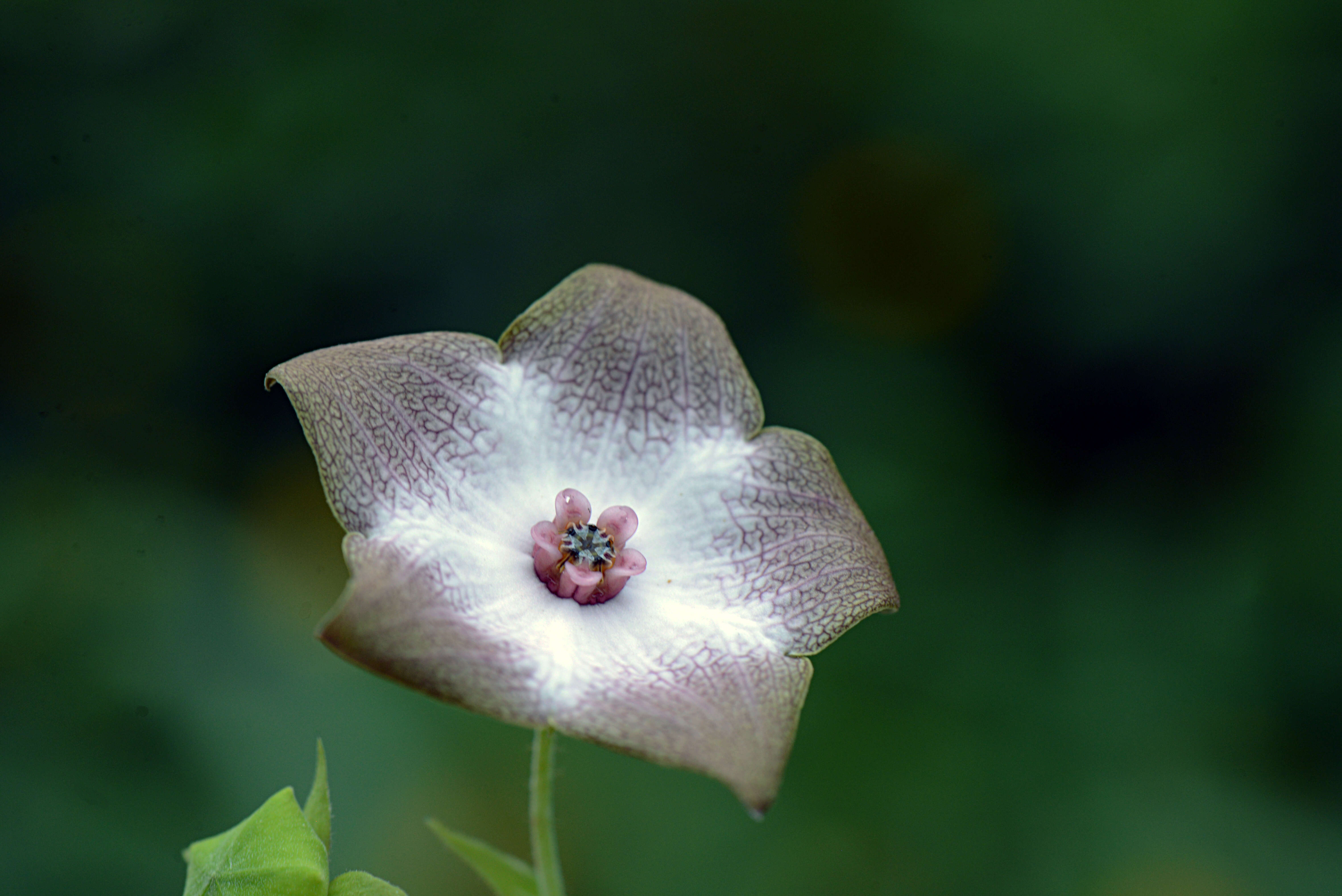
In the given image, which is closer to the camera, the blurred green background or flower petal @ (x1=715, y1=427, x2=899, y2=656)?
flower petal @ (x1=715, y1=427, x2=899, y2=656)

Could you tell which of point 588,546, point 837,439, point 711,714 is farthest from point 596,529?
point 837,439

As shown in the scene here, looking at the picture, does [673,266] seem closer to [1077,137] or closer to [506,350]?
[1077,137]

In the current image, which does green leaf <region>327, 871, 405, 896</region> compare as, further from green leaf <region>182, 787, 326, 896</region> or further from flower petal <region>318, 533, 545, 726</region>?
flower petal <region>318, 533, 545, 726</region>

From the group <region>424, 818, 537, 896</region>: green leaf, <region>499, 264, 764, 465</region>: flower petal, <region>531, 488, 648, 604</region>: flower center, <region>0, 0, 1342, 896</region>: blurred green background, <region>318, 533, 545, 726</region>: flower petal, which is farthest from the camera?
<region>0, 0, 1342, 896</region>: blurred green background

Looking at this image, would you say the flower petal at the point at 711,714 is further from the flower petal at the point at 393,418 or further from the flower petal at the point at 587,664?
the flower petal at the point at 393,418

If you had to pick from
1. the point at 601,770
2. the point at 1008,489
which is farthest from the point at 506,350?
the point at 1008,489

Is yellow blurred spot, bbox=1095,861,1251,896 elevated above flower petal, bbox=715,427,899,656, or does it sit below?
below

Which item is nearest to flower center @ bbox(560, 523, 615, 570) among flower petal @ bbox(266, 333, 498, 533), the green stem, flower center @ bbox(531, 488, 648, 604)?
flower center @ bbox(531, 488, 648, 604)
